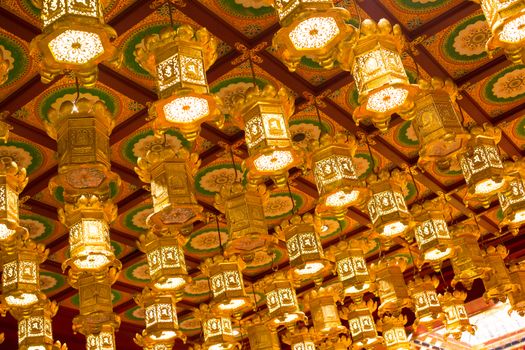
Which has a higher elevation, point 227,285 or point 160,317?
point 227,285

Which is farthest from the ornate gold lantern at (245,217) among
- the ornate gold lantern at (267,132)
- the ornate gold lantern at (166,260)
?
the ornate gold lantern at (267,132)

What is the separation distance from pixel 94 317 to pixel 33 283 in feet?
3.10

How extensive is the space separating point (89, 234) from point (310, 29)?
3.48 metres

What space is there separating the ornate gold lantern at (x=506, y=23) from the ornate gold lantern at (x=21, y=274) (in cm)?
544

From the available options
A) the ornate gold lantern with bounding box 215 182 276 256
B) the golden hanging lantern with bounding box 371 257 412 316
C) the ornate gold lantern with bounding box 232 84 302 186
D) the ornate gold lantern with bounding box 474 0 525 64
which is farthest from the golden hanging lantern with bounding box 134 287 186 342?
the ornate gold lantern with bounding box 474 0 525 64

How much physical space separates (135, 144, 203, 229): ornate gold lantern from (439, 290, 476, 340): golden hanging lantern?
6.67m

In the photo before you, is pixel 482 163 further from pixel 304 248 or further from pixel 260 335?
pixel 260 335

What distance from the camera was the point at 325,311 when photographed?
10.9m

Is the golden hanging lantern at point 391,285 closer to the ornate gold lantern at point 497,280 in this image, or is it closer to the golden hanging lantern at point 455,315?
the golden hanging lantern at point 455,315

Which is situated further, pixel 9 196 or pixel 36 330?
pixel 36 330

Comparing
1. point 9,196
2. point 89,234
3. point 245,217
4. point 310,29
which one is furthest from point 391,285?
point 310,29

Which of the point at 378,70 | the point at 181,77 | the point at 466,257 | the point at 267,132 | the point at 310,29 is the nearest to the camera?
the point at 310,29

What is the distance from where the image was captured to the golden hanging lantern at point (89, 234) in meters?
6.99

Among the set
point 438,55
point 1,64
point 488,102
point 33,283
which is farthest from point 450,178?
point 1,64
